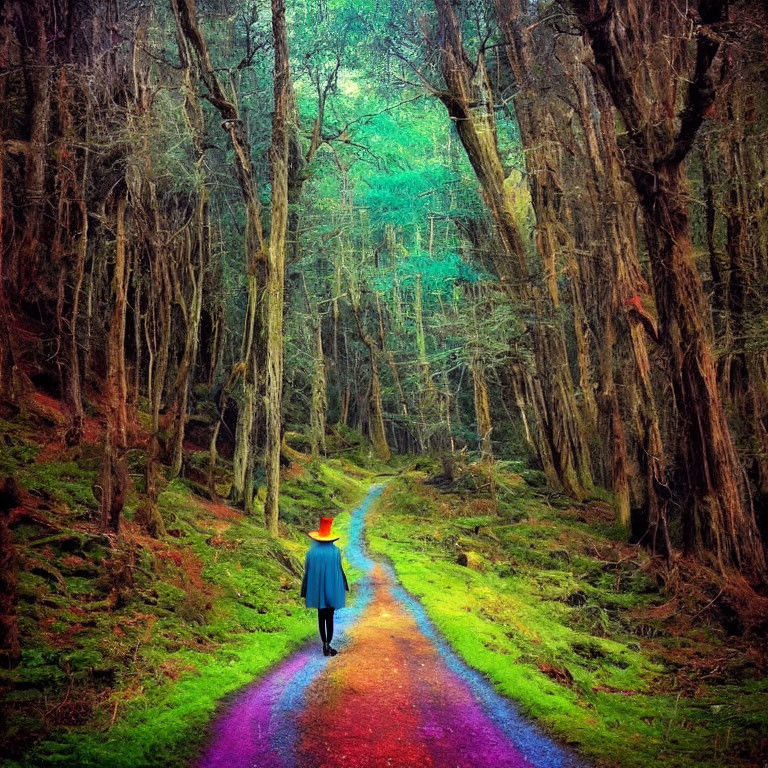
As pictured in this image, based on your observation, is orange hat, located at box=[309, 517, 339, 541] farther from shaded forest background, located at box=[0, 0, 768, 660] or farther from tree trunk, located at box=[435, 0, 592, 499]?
tree trunk, located at box=[435, 0, 592, 499]

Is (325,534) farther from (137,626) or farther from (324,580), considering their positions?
(137,626)

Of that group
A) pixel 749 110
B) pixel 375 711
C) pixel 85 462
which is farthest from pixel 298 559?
pixel 749 110

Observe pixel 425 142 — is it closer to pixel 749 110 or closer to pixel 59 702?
pixel 749 110

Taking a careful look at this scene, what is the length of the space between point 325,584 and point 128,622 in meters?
2.07

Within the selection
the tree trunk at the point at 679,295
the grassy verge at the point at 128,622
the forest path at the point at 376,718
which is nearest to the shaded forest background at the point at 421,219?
the tree trunk at the point at 679,295

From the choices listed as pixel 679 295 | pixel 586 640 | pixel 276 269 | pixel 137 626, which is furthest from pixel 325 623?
pixel 276 269

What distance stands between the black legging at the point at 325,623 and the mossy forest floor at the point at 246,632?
0.54 meters

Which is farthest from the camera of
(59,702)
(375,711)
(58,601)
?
(58,601)

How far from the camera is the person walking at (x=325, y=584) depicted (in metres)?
6.97

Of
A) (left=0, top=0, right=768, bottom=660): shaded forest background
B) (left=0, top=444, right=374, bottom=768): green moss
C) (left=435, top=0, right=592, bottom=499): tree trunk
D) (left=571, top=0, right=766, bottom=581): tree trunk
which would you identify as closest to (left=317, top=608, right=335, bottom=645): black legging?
(left=0, top=444, right=374, bottom=768): green moss

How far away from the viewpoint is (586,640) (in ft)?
27.9

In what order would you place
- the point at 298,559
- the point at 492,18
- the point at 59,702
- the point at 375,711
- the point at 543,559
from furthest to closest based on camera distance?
1. the point at 492,18
2. the point at 543,559
3. the point at 298,559
4. the point at 375,711
5. the point at 59,702

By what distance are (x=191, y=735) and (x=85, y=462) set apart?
25.2ft

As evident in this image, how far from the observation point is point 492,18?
1806cm
